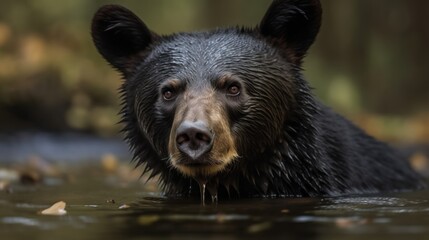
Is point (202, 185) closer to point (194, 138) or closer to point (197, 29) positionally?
point (194, 138)

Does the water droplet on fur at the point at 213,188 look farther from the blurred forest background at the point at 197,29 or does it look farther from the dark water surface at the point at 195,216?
the blurred forest background at the point at 197,29

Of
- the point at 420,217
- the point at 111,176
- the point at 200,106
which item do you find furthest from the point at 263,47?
the point at 111,176

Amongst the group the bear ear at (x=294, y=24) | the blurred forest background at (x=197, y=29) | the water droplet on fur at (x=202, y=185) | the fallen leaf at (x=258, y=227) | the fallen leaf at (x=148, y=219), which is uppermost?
the blurred forest background at (x=197, y=29)

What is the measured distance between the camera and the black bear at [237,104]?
7137 mm

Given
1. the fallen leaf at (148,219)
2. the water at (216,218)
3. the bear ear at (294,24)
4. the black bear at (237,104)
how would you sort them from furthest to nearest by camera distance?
the bear ear at (294,24), the black bear at (237,104), the fallen leaf at (148,219), the water at (216,218)

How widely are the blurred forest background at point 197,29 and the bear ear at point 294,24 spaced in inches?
349

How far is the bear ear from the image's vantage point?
7719mm

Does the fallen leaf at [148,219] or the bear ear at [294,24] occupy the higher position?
the bear ear at [294,24]

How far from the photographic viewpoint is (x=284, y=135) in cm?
752

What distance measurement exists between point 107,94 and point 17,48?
5.98 ft

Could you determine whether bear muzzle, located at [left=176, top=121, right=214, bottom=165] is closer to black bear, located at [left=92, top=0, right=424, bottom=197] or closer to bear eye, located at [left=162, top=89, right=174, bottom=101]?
black bear, located at [left=92, top=0, right=424, bottom=197]

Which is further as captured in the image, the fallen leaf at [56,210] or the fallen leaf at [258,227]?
the fallen leaf at [56,210]

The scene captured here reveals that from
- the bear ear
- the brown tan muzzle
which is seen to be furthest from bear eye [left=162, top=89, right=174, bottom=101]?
the bear ear

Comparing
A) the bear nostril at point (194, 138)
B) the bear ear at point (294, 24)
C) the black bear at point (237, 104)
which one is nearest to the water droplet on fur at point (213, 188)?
the black bear at point (237, 104)
